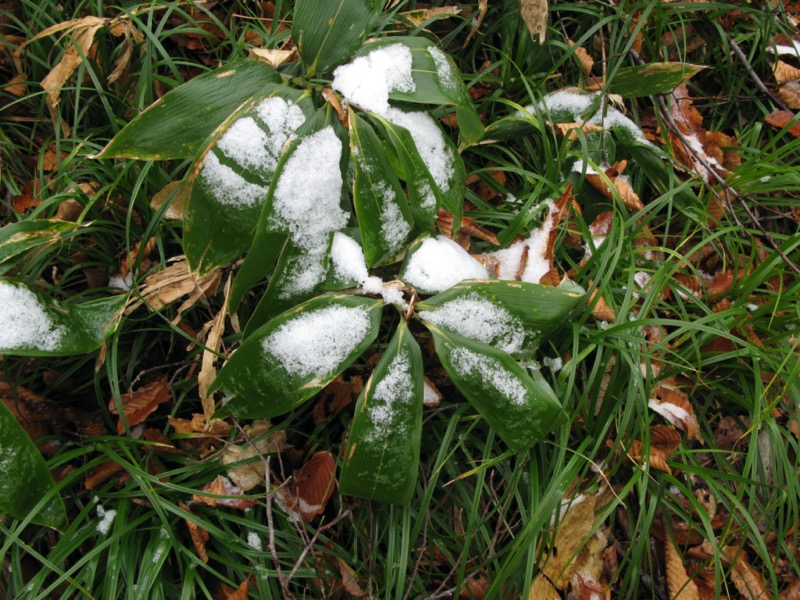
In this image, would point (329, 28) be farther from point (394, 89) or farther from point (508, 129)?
point (508, 129)

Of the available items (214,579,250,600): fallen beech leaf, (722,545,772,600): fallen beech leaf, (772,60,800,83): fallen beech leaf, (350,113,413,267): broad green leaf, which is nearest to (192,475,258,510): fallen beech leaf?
(214,579,250,600): fallen beech leaf

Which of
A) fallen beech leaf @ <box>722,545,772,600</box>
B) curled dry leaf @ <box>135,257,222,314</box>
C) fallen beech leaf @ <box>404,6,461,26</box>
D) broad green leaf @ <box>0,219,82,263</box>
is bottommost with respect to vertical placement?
fallen beech leaf @ <box>722,545,772,600</box>

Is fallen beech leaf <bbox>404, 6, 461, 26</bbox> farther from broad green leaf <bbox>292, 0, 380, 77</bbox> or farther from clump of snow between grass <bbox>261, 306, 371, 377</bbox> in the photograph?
clump of snow between grass <bbox>261, 306, 371, 377</bbox>

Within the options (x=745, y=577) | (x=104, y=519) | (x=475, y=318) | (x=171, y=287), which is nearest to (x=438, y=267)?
(x=475, y=318)

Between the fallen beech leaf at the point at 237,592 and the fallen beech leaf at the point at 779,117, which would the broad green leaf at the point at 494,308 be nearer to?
the fallen beech leaf at the point at 237,592

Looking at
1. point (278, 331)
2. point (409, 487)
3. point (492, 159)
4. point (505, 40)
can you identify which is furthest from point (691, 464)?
point (505, 40)

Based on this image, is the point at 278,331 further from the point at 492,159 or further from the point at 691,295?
the point at 691,295
